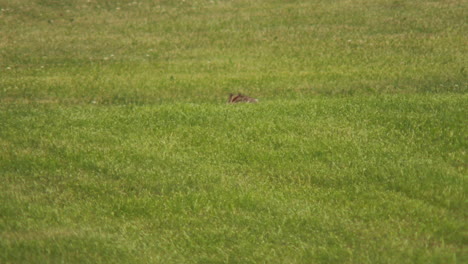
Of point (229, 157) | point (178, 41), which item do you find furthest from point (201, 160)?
point (178, 41)

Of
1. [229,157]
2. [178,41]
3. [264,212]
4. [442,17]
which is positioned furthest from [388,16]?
[264,212]

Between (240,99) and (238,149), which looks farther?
(240,99)

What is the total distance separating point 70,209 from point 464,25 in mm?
12412

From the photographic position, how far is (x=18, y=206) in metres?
6.95

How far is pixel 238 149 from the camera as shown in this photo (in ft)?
28.0

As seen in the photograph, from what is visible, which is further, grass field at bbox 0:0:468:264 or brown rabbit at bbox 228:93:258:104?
brown rabbit at bbox 228:93:258:104

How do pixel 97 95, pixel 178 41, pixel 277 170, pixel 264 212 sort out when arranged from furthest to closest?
pixel 178 41 < pixel 97 95 < pixel 277 170 < pixel 264 212

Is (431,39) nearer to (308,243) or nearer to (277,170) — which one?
(277,170)

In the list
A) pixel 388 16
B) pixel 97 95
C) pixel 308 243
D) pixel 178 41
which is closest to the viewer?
pixel 308 243

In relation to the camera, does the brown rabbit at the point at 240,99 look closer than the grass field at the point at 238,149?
No

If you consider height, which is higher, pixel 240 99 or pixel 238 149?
pixel 238 149

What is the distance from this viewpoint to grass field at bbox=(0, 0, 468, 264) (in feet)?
20.3

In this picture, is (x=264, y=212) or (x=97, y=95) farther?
(x=97, y=95)

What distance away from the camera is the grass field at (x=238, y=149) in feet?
20.3
